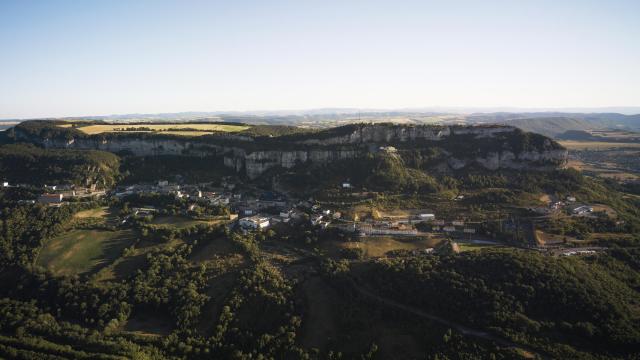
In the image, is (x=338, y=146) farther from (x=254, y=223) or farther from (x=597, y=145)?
(x=597, y=145)

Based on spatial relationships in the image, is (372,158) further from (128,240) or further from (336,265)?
(128,240)

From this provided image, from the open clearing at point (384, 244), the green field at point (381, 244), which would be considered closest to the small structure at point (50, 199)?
the green field at point (381, 244)

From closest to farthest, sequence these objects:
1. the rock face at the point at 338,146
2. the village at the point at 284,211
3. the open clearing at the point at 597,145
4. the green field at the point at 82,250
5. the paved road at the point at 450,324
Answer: the paved road at the point at 450,324 < the green field at the point at 82,250 < the village at the point at 284,211 < the rock face at the point at 338,146 < the open clearing at the point at 597,145

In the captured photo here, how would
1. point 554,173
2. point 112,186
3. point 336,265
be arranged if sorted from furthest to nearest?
point 112,186
point 554,173
point 336,265

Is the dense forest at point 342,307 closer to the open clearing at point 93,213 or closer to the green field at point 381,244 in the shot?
the green field at point 381,244

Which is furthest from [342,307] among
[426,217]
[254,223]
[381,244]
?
[426,217]

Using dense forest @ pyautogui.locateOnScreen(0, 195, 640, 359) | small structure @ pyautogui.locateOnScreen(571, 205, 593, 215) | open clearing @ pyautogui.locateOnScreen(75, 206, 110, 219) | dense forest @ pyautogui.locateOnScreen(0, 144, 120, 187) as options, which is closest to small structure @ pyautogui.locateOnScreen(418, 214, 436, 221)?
dense forest @ pyautogui.locateOnScreen(0, 195, 640, 359)

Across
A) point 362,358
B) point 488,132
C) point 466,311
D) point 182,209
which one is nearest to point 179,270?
point 182,209
